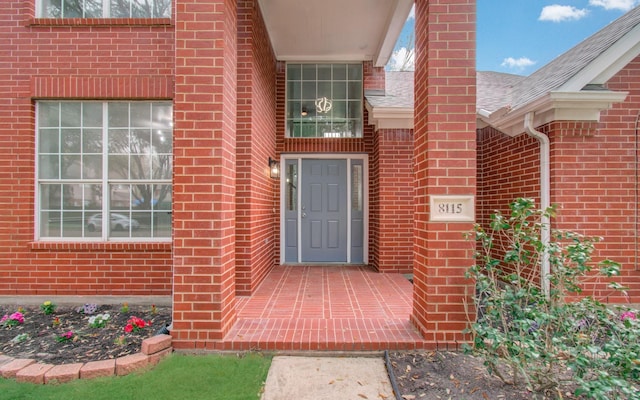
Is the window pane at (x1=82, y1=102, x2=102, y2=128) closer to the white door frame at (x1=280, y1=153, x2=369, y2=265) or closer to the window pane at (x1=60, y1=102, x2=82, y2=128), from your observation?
the window pane at (x1=60, y1=102, x2=82, y2=128)

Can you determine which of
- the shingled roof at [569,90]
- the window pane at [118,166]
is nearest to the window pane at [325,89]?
the shingled roof at [569,90]

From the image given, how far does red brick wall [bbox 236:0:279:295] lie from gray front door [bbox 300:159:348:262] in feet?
4.08

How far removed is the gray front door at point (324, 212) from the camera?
5980 millimetres

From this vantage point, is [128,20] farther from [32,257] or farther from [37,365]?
[37,365]

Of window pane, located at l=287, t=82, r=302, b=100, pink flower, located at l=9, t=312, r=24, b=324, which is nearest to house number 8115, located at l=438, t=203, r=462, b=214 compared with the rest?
window pane, located at l=287, t=82, r=302, b=100

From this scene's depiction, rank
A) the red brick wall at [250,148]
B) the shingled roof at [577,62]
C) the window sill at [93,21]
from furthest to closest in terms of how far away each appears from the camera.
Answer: the red brick wall at [250,148], the window sill at [93,21], the shingled roof at [577,62]

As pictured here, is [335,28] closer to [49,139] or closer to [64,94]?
[64,94]

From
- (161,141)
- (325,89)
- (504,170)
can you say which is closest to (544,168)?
(504,170)

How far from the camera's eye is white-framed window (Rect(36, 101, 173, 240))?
13.4 ft

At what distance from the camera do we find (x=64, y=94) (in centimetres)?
395

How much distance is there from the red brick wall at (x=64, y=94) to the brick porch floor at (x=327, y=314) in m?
1.51

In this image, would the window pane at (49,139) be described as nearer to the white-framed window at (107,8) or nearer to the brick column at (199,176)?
the white-framed window at (107,8)

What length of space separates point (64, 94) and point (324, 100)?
4.00 m

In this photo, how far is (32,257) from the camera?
4.00 metres
